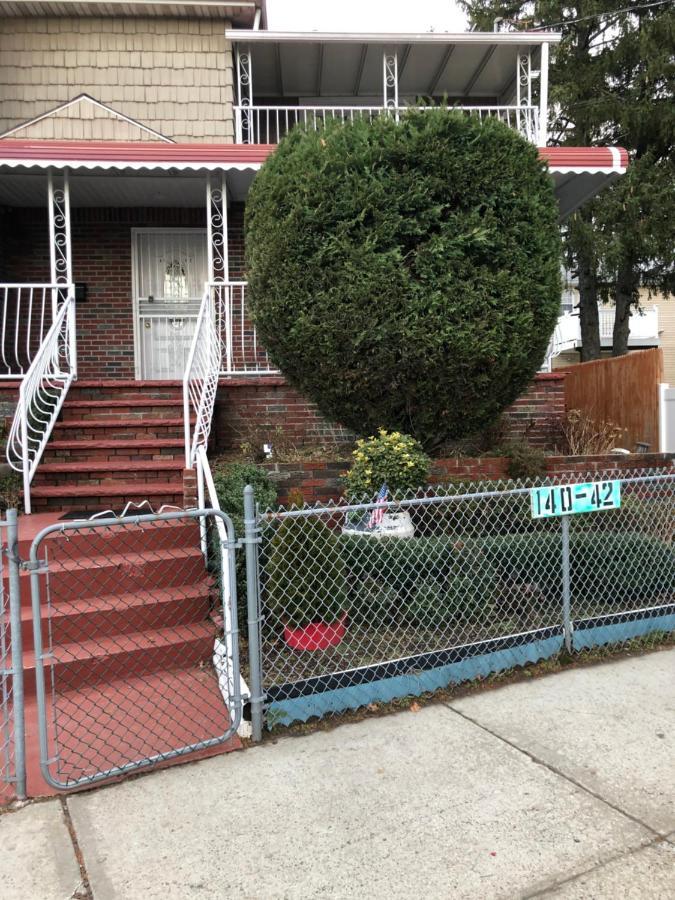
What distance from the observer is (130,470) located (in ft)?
19.1

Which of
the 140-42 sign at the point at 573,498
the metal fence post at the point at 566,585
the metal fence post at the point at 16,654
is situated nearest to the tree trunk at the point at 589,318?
the 140-42 sign at the point at 573,498

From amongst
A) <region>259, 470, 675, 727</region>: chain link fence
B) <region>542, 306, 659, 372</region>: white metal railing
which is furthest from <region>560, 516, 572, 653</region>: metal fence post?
<region>542, 306, 659, 372</region>: white metal railing

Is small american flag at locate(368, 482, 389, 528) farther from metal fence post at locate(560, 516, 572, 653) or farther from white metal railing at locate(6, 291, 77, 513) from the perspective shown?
white metal railing at locate(6, 291, 77, 513)

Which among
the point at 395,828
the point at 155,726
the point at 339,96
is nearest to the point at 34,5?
the point at 339,96

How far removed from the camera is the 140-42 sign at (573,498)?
405cm

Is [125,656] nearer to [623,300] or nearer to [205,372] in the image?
[205,372]

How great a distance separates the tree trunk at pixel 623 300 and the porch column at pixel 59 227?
1088 centimetres

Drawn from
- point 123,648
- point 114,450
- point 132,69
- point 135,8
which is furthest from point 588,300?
point 123,648

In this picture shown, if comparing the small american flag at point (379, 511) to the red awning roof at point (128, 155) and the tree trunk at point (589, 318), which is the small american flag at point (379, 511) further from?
the tree trunk at point (589, 318)

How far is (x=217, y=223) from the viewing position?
887 cm

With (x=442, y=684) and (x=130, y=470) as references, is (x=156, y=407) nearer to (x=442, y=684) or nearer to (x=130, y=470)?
(x=130, y=470)

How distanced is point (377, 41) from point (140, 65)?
318cm

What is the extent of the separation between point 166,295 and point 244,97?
3367mm

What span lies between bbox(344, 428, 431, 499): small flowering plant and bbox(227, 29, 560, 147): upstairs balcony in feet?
18.9
